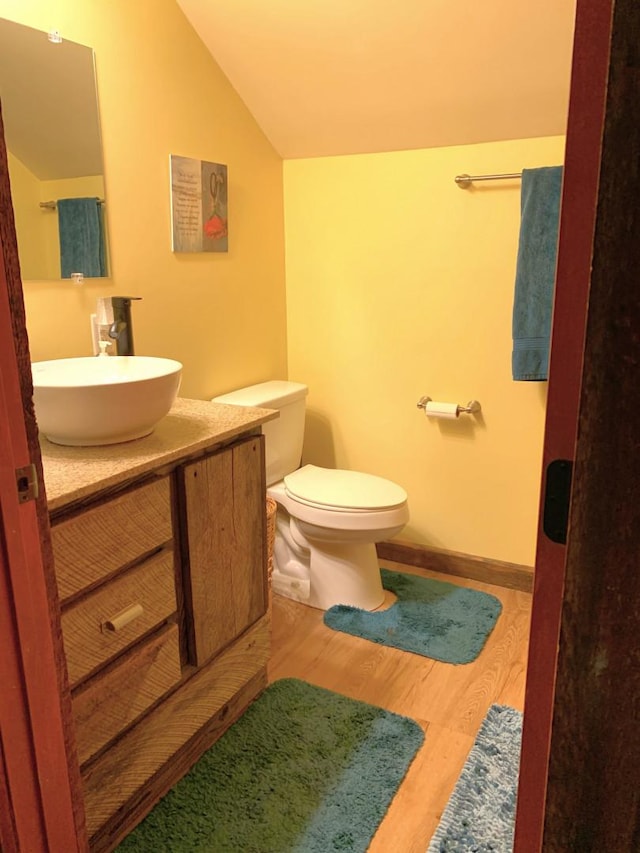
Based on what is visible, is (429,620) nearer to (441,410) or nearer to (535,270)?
(441,410)

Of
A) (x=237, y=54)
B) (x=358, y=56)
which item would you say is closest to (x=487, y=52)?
(x=358, y=56)

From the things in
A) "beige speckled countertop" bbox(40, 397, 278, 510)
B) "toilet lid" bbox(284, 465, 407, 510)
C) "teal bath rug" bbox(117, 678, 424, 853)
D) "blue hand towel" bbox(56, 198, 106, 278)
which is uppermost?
"blue hand towel" bbox(56, 198, 106, 278)

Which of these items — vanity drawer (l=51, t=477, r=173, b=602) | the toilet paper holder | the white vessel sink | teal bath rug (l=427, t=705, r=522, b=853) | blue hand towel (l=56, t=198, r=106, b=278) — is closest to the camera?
vanity drawer (l=51, t=477, r=173, b=602)

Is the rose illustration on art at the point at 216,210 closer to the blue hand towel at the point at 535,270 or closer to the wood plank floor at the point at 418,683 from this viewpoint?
the blue hand towel at the point at 535,270

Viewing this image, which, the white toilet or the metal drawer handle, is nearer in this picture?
the metal drawer handle

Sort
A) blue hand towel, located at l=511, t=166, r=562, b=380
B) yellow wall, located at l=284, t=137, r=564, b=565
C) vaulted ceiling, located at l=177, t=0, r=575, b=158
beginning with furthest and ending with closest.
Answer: yellow wall, located at l=284, t=137, r=564, b=565 < blue hand towel, located at l=511, t=166, r=562, b=380 < vaulted ceiling, located at l=177, t=0, r=575, b=158

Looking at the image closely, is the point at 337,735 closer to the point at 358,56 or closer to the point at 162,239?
the point at 162,239

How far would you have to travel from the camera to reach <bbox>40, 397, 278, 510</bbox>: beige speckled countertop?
1.25 m

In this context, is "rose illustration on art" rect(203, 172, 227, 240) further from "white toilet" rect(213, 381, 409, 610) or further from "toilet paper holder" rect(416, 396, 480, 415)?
"toilet paper holder" rect(416, 396, 480, 415)

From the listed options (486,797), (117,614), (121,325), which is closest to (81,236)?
(121,325)

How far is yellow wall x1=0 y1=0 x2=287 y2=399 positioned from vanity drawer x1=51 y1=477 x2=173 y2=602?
2.12 feet

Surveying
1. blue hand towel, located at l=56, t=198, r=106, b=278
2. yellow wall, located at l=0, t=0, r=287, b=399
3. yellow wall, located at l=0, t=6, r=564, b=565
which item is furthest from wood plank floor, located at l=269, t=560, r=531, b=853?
blue hand towel, located at l=56, t=198, r=106, b=278

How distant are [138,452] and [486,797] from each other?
116 centimetres

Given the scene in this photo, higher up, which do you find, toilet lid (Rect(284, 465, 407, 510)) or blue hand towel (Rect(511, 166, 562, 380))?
blue hand towel (Rect(511, 166, 562, 380))
